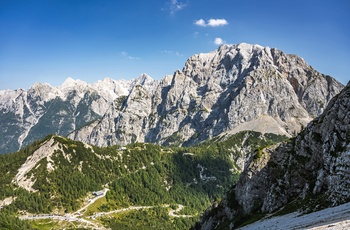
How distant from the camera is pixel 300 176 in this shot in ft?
284

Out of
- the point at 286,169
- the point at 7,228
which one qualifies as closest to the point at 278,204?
the point at 286,169

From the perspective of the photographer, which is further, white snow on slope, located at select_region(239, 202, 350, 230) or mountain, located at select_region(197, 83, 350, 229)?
mountain, located at select_region(197, 83, 350, 229)

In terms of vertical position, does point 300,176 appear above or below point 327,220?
above

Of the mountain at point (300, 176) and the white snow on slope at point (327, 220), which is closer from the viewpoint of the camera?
the white snow on slope at point (327, 220)

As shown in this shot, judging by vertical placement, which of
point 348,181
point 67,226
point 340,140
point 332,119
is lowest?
point 67,226

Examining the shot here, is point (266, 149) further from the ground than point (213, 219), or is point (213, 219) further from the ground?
point (266, 149)

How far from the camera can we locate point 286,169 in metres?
93.8

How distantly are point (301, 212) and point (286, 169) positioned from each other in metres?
31.9

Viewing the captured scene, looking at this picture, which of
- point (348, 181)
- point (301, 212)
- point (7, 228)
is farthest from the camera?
point (7, 228)

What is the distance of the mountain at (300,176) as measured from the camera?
62562 millimetres

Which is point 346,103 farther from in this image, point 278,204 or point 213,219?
point 213,219

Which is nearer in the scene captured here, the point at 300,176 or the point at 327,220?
the point at 327,220

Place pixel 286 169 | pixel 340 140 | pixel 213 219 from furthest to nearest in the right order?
pixel 213 219
pixel 286 169
pixel 340 140

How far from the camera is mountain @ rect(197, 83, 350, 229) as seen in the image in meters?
62.6
